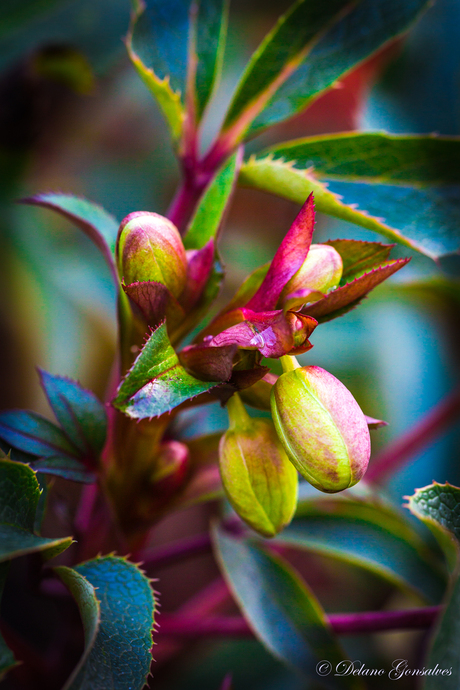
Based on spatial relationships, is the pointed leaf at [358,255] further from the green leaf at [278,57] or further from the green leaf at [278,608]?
the green leaf at [278,608]

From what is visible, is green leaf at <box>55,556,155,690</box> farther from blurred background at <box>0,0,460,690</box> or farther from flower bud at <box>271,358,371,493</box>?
blurred background at <box>0,0,460,690</box>

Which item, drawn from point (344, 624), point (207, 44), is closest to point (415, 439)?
point (344, 624)

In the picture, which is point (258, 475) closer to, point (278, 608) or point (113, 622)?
point (113, 622)

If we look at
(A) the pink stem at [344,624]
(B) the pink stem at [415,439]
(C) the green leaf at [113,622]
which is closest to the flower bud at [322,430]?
(C) the green leaf at [113,622]

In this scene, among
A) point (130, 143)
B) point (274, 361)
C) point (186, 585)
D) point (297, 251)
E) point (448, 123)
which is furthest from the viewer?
point (130, 143)

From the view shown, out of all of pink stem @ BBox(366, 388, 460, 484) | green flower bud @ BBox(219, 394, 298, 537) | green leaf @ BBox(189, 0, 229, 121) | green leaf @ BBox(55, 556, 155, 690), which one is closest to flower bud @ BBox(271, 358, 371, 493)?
green flower bud @ BBox(219, 394, 298, 537)

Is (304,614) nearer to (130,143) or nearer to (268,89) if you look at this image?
(268,89)

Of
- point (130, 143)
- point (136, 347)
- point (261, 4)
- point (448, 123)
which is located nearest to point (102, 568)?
point (136, 347)
